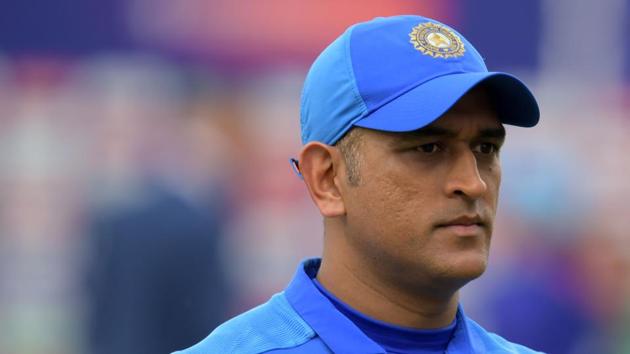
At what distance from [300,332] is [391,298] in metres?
0.18

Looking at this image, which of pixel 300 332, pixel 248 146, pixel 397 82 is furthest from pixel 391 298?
pixel 248 146

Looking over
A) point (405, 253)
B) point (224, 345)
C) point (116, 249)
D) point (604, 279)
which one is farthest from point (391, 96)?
point (604, 279)

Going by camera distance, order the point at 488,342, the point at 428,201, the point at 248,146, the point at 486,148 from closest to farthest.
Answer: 1. the point at 428,201
2. the point at 486,148
3. the point at 488,342
4. the point at 248,146

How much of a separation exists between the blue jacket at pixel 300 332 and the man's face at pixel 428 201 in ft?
0.42

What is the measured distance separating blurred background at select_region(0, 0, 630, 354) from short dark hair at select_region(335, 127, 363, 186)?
9.35 feet

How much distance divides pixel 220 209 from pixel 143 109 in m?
0.69

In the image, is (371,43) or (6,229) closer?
(371,43)

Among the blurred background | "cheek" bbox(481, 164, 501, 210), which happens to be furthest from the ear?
the blurred background

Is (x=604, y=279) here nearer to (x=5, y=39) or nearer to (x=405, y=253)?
(x=5, y=39)

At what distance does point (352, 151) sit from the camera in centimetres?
222

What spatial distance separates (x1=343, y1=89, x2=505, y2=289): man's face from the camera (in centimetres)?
214

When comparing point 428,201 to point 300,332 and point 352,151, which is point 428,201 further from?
point 300,332

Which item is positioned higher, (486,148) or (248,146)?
(486,148)

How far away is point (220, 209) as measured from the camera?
5242mm
